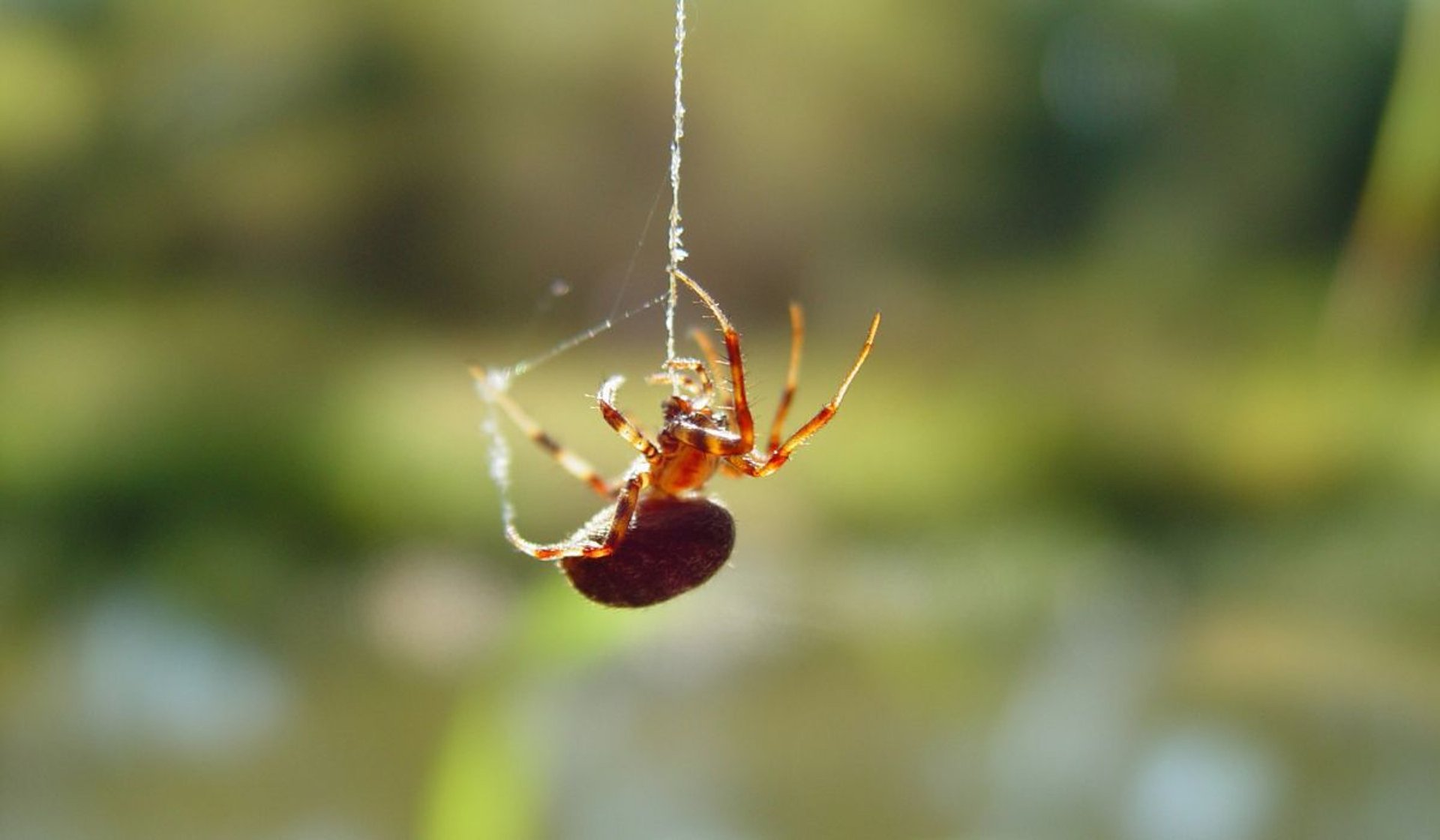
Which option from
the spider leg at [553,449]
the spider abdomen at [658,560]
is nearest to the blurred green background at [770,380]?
the spider leg at [553,449]

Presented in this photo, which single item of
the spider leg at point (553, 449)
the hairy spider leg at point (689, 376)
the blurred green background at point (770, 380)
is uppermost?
the hairy spider leg at point (689, 376)

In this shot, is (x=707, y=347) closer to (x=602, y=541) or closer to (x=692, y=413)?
(x=692, y=413)

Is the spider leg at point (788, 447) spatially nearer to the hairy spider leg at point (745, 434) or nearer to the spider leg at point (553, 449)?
the hairy spider leg at point (745, 434)

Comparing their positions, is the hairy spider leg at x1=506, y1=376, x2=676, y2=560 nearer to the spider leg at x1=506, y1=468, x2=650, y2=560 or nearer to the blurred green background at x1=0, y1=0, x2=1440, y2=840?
the spider leg at x1=506, y1=468, x2=650, y2=560

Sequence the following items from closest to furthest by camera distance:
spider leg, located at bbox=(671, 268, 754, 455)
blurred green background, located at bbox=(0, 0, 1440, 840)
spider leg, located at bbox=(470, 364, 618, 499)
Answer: spider leg, located at bbox=(671, 268, 754, 455) < spider leg, located at bbox=(470, 364, 618, 499) < blurred green background, located at bbox=(0, 0, 1440, 840)

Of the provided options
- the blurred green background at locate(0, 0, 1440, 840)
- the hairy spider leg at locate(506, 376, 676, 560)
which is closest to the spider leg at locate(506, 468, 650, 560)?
the hairy spider leg at locate(506, 376, 676, 560)

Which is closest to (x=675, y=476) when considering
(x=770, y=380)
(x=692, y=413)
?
(x=692, y=413)
